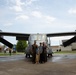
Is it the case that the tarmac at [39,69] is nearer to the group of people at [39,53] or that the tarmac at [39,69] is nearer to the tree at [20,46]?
the group of people at [39,53]

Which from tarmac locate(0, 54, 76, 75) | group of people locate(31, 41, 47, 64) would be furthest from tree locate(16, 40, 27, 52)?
tarmac locate(0, 54, 76, 75)

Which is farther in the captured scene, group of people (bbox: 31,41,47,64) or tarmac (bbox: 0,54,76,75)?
group of people (bbox: 31,41,47,64)

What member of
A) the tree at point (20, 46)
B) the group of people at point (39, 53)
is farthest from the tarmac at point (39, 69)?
the tree at point (20, 46)

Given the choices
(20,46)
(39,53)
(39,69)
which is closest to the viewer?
(39,69)

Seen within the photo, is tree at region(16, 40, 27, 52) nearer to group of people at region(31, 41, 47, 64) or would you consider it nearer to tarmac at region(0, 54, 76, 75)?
group of people at region(31, 41, 47, 64)

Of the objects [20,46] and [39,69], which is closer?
[39,69]

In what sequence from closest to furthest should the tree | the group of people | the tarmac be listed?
the tarmac < the group of people < the tree

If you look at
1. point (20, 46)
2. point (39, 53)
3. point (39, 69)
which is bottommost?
point (39, 69)

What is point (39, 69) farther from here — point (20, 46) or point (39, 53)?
point (20, 46)

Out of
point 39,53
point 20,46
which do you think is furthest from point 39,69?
point 20,46

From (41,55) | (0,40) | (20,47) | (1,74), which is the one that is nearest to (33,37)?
(41,55)

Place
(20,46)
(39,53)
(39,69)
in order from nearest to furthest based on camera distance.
→ (39,69), (39,53), (20,46)

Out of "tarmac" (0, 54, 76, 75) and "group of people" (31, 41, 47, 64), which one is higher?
"group of people" (31, 41, 47, 64)

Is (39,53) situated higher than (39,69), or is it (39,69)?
(39,53)
